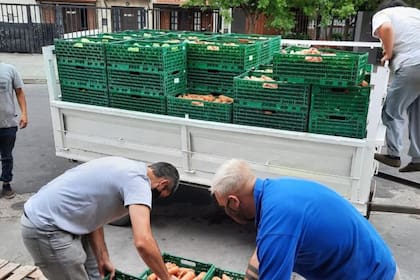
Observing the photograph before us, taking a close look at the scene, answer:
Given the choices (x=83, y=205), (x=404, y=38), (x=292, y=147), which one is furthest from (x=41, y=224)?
(x=404, y=38)

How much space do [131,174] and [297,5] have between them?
47.0ft

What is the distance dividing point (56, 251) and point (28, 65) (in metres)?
15.8

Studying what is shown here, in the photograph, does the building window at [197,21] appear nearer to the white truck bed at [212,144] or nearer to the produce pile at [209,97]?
the white truck bed at [212,144]

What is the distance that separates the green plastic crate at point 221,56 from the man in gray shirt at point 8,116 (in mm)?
2520

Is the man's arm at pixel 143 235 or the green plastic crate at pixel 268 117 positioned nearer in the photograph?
the man's arm at pixel 143 235

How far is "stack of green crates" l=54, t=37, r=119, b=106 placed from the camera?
17.6ft

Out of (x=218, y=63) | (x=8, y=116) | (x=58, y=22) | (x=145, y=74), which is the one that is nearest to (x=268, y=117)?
(x=218, y=63)

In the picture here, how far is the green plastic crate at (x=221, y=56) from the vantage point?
5059 millimetres

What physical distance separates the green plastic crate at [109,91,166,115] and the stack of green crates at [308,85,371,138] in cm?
171

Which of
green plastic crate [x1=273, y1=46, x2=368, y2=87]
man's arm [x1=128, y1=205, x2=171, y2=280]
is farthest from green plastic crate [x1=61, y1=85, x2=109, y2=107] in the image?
man's arm [x1=128, y1=205, x2=171, y2=280]

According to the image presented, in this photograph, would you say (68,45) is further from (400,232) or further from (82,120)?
(400,232)

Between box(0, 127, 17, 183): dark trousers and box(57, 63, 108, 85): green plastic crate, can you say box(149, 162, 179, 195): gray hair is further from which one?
box(0, 127, 17, 183): dark trousers

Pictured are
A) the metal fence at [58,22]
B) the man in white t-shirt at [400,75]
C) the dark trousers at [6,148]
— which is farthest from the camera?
the metal fence at [58,22]

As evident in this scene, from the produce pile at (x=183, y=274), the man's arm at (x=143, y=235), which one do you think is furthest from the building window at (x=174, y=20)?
the man's arm at (x=143, y=235)
